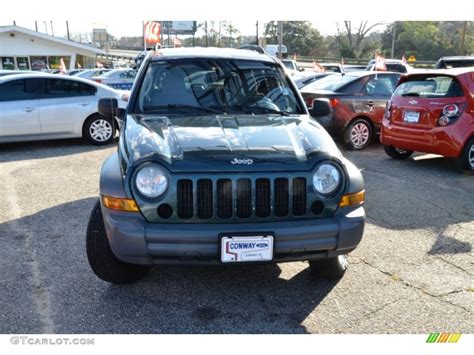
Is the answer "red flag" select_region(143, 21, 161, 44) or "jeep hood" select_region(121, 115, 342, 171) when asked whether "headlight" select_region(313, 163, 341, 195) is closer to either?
"jeep hood" select_region(121, 115, 342, 171)

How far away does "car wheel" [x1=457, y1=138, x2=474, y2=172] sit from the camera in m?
6.55

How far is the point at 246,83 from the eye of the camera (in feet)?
13.3

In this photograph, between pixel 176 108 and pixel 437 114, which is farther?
pixel 437 114

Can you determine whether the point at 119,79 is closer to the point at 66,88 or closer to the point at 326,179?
the point at 66,88

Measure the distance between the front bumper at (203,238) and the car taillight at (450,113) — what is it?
14.8 feet

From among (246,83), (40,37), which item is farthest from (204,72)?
(40,37)

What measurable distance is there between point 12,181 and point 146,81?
11.1 ft

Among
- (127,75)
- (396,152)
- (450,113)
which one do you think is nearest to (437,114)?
(450,113)

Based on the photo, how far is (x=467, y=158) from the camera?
6594 millimetres

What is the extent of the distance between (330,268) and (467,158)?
4.38m

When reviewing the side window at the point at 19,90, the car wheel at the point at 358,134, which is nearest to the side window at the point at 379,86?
the car wheel at the point at 358,134

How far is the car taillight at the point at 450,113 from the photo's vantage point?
6438mm

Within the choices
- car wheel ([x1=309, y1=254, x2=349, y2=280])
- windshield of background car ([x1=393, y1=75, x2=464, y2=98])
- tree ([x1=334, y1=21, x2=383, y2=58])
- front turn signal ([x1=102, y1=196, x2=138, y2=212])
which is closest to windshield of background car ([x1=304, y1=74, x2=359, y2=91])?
windshield of background car ([x1=393, y1=75, x2=464, y2=98])

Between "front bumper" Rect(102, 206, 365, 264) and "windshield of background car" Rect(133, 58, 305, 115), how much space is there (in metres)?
1.34
